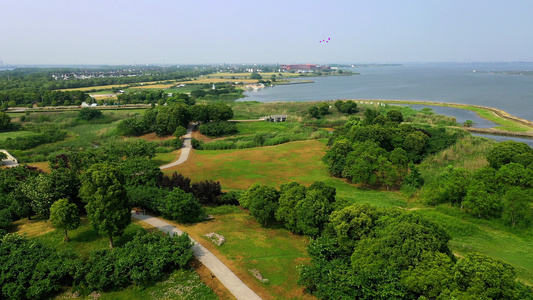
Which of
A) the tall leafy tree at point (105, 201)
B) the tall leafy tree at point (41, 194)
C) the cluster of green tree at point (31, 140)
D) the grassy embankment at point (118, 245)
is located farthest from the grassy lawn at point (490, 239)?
the cluster of green tree at point (31, 140)

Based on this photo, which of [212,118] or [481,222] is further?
[212,118]

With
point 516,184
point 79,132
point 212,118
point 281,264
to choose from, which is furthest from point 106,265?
point 79,132

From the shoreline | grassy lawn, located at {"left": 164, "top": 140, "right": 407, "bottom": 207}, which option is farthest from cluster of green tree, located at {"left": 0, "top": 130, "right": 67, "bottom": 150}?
the shoreline

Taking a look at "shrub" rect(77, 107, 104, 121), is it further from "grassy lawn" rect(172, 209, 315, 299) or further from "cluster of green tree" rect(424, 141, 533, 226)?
"cluster of green tree" rect(424, 141, 533, 226)

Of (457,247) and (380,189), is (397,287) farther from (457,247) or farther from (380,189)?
(380,189)

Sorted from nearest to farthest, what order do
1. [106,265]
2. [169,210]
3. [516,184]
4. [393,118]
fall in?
[106,265], [169,210], [516,184], [393,118]

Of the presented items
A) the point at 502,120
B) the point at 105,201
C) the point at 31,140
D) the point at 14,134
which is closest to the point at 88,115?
the point at 14,134
